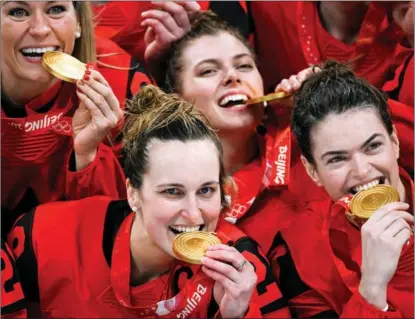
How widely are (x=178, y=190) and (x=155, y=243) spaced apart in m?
0.12

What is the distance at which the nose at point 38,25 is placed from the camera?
65.9 inches

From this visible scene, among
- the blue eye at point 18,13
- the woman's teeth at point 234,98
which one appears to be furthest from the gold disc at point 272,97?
the blue eye at point 18,13

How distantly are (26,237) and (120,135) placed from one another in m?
0.30

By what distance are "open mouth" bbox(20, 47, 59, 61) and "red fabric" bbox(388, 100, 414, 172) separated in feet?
2.28

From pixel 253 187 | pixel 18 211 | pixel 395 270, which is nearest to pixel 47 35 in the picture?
pixel 18 211

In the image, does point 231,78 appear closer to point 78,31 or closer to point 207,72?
point 207,72

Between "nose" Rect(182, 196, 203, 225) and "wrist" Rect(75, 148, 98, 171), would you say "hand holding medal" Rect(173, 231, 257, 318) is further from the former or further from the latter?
"wrist" Rect(75, 148, 98, 171)

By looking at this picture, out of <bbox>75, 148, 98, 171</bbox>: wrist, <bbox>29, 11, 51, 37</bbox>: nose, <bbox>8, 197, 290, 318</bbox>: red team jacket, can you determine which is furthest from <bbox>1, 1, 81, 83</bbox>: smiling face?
<bbox>8, 197, 290, 318</bbox>: red team jacket

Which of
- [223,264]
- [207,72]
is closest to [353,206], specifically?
[223,264]

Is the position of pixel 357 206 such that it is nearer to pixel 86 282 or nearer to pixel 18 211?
pixel 86 282

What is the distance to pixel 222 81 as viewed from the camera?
1.83 m

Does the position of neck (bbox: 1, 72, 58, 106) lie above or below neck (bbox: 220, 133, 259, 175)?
above

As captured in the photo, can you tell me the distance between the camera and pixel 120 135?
1.82 m

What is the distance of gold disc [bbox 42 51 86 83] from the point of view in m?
1.61
